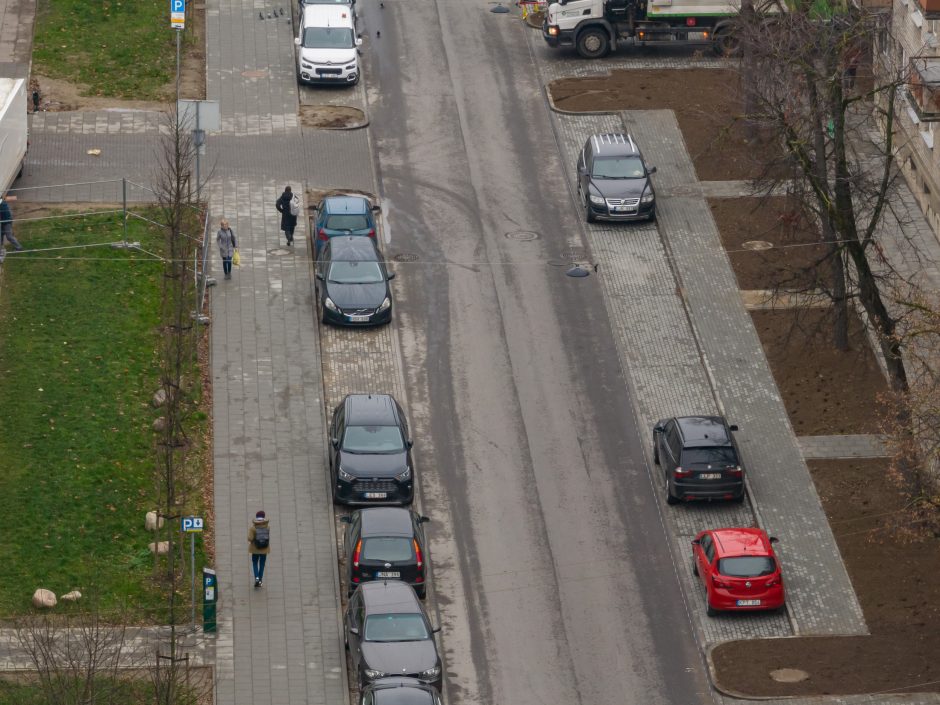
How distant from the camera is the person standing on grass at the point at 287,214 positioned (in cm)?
5559

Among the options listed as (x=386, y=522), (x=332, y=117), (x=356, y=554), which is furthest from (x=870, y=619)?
(x=332, y=117)

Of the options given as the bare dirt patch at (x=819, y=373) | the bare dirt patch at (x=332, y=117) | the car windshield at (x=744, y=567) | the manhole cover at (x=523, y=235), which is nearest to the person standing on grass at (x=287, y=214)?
the manhole cover at (x=523, y=235)

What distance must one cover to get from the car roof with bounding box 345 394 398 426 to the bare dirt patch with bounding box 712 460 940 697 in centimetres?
918

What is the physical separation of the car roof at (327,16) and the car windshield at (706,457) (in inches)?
899

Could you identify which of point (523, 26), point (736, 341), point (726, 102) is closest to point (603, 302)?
point (736, 341)

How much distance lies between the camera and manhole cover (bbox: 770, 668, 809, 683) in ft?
141

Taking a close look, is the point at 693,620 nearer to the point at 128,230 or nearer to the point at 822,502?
the point at 822,502

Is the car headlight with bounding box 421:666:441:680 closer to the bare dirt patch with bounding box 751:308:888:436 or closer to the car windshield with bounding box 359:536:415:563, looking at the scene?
the car windshield with bounding box 359:536:415:563

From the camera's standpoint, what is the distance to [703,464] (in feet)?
155

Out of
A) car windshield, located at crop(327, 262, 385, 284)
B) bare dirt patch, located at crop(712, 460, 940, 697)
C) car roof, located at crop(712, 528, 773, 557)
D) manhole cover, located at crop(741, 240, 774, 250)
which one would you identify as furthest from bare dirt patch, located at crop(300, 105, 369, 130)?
car roof, located at crop(712, 528, 773, 557)

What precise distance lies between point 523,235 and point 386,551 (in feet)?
51.3

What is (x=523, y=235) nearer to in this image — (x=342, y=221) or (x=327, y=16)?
(x=342, y=221)

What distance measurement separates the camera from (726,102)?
63.7 meters

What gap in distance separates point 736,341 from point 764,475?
5.48 metres
